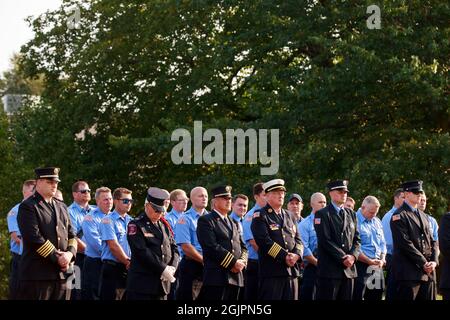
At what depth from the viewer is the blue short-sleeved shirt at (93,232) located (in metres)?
14.4

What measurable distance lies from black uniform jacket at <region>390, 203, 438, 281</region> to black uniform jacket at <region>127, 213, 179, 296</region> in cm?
308

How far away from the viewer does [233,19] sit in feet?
94.2

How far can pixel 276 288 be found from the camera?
1292 cm

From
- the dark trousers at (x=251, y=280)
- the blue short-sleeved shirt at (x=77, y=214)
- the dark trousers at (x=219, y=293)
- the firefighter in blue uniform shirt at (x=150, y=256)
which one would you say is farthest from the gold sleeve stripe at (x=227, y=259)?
the blue short-sleeved shirt at (x=77, y=214)

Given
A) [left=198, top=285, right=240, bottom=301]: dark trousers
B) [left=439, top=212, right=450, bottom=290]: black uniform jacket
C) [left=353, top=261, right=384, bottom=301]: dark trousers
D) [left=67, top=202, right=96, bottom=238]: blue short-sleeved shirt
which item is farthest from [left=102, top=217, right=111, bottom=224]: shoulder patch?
[left=439, top=212, right=450, bottom=290]: black uniform jacket

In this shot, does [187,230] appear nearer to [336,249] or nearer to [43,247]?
[336,249]

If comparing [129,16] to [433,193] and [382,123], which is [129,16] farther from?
[433,193]

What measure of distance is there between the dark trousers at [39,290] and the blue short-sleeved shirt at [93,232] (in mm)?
3155

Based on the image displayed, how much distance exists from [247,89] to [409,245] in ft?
50.3

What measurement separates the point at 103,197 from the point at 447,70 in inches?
474

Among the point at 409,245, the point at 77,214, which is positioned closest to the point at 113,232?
the point at 77,214
